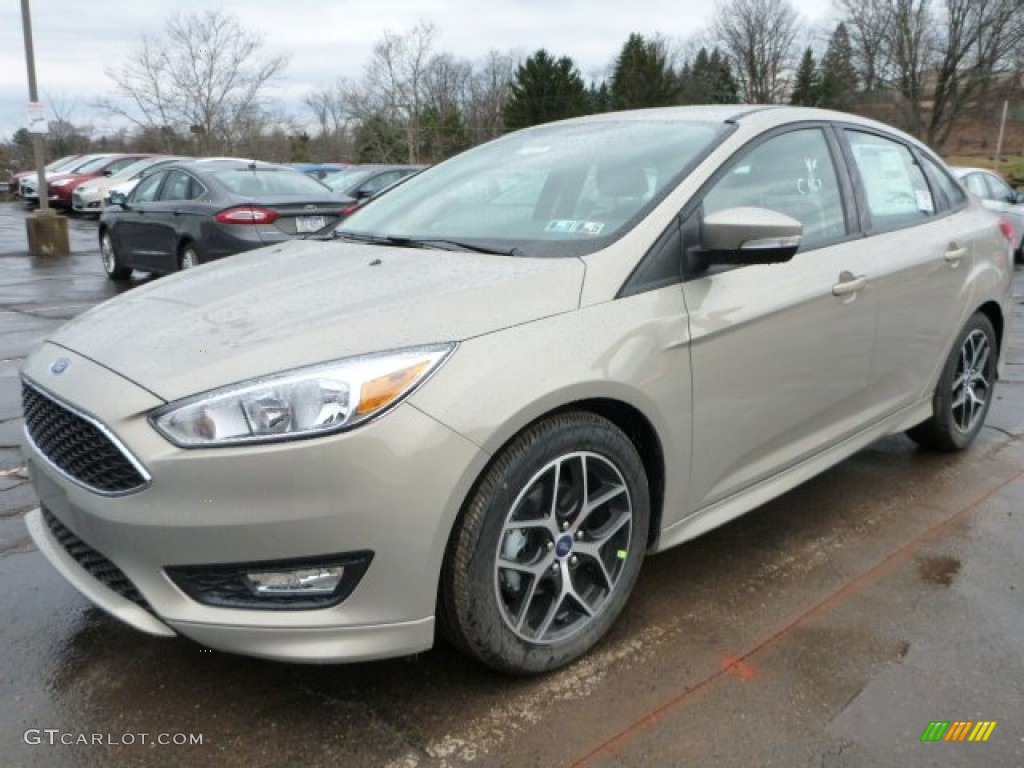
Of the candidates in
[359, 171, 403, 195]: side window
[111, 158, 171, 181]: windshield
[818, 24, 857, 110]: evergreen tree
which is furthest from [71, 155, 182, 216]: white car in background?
[818, 24, 857, 110]: evergreen tree

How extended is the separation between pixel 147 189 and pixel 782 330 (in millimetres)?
9439

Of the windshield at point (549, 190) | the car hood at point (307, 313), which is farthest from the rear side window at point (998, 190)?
the car hood at point (307, 313)

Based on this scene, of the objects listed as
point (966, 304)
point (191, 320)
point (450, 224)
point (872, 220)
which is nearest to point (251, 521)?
point (191, 320)

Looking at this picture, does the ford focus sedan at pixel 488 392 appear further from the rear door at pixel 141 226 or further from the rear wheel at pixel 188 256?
the rear door at pixel 141 226

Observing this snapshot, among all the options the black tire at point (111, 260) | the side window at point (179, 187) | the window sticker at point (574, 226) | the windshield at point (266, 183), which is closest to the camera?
the window sticker at point (574, 226)

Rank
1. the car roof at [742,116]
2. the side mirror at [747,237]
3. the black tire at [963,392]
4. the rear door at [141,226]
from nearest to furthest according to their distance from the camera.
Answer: the side mirror at [747,237], the car roof at [742,116], the black tire at [963,392], the rear door at [141,226]

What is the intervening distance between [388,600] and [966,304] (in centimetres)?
321

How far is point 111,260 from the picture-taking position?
1123cm

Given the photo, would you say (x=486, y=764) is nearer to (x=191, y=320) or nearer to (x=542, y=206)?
(x=191, y=320)

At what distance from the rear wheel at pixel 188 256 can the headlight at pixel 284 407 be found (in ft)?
24.6

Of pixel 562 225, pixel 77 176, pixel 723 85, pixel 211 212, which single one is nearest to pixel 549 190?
pixel 562 225

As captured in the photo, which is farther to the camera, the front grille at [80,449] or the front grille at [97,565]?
the front grille at [97,565]

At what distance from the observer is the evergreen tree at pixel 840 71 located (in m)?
42.0

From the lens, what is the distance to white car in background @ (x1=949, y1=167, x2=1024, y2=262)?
1282cm
